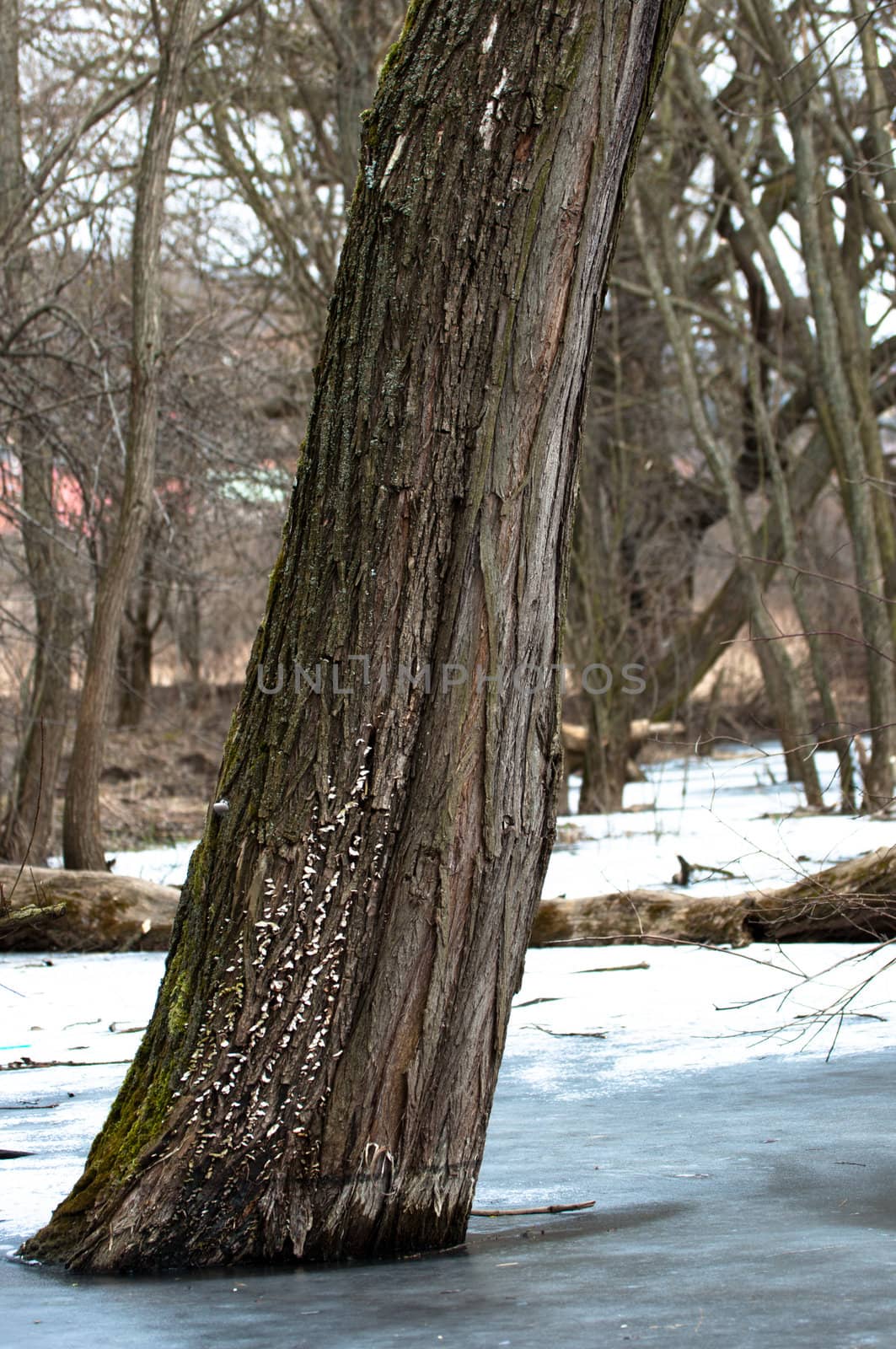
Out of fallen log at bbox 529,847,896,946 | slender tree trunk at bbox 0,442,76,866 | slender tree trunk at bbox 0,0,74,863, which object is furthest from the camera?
slender tree trunk at bbox 0,442,76,866

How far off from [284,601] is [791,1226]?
1.46 meters

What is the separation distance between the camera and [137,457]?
9.26 m

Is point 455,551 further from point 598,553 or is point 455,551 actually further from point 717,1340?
point 598,553

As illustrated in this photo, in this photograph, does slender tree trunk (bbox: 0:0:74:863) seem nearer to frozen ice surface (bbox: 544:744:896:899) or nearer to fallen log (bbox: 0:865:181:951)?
fallen log (bbox: 0:865:181:951)

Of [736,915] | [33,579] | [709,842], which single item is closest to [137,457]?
[33,579]

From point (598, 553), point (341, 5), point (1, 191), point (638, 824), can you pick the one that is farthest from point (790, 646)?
point (1, 191)

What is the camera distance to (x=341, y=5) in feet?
42.0

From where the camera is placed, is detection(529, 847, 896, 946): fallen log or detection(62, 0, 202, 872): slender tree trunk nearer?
detection(529, 847, 896, 946): fallen log

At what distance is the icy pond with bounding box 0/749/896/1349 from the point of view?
2145 mm

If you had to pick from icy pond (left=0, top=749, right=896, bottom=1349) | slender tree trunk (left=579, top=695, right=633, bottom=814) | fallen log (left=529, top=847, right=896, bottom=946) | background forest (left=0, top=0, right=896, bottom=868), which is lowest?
icy pond (left=0, top=749, right=896, bottom=1349)

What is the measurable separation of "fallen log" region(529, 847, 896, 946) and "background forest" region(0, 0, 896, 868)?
1.15 m

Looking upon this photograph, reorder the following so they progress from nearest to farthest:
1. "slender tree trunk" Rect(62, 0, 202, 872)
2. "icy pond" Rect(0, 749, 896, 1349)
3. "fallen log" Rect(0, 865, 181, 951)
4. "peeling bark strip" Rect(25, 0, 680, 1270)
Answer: "icy pond" Rect(0, 749, 896, 1349), "peeling bark strip" Rect(25, 0, 680, 1270), "fallen log" Rect(0, 865, 181, 951), "slender tree trunk" Rect(62, 0, 202, 872)

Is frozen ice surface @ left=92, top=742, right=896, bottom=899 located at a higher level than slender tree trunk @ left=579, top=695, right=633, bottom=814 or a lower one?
lower

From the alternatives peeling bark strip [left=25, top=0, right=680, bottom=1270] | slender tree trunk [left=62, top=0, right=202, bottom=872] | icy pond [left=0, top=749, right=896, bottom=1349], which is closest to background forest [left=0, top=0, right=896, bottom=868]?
slender tree trunk [left=62, top=0, right=202, bottom=872]
